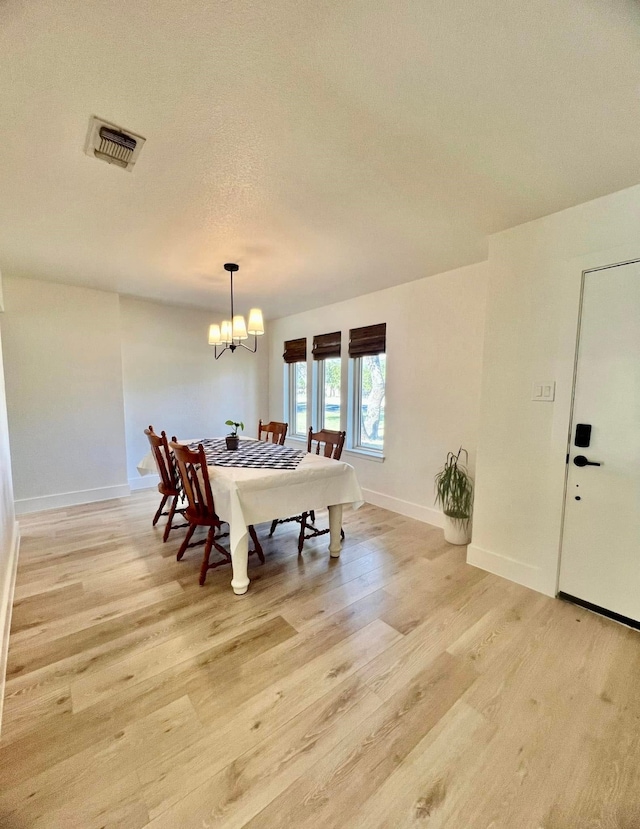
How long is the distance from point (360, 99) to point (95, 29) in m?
0.88

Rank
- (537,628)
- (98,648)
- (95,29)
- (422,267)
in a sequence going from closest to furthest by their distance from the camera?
(95,29)
(98,648)
(537,628)
(422,267)

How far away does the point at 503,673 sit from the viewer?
1567 millimetres

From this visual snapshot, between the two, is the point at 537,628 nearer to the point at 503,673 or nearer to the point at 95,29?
the point at 503,673

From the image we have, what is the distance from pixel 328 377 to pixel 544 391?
2.82 m

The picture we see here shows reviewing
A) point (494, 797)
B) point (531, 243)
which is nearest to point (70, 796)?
point (494, 797)

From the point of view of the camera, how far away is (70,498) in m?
3.72

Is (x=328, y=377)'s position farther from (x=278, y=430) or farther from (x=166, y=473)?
(x=166, y=473)

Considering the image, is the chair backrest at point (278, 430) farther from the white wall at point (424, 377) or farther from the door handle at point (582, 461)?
the door handle at point (582, 461)

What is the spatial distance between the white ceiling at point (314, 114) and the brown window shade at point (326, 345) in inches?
73.6

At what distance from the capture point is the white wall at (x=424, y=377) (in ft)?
9.78

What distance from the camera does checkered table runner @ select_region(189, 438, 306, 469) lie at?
97.6 inches

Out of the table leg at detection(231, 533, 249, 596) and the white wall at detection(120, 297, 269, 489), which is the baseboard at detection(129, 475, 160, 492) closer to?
the white wall at detection(120, 297, 269, 489)

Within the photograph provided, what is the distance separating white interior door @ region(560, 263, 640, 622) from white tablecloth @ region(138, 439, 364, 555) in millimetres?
1442

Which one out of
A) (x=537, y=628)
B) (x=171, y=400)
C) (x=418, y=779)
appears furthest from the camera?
(x=171, y=400)
